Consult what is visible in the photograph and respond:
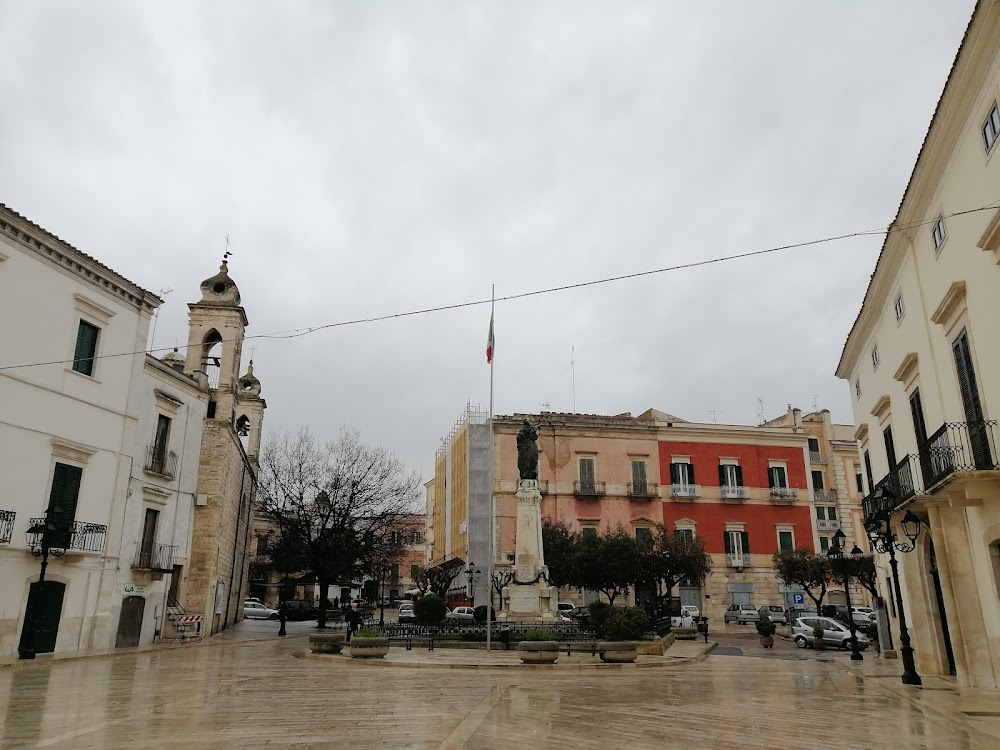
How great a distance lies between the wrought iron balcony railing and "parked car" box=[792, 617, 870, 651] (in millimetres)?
18945

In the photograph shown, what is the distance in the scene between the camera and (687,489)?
48188mm

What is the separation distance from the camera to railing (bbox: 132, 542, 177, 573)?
24.0m

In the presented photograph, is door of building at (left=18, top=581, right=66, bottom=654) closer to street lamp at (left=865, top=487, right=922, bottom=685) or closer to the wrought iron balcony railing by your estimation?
street lamp at (left=865, top=487, right=922, bottom=685)

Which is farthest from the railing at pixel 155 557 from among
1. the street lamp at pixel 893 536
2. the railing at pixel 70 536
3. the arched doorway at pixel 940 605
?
the arched doorway at pixel 940 605

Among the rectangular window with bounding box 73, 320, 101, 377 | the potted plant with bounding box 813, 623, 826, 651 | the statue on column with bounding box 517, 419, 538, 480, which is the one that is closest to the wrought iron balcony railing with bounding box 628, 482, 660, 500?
the statue on column with bounding box 517, 419, 538, 480

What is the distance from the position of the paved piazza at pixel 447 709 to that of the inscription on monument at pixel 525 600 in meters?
Answer: 9.07

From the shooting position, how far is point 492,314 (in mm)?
24078

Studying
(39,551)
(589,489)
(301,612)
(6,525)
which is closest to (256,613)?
(301,612)

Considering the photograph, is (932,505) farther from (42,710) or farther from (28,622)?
(28,622)

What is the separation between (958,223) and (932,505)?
16.5 feet

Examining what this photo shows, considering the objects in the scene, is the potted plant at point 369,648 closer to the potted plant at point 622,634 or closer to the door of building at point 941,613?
the potted plant at point 622,634

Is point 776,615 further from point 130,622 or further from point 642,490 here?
point 130,622

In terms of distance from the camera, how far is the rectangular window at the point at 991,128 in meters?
10.9

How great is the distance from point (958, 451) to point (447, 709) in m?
9.32
